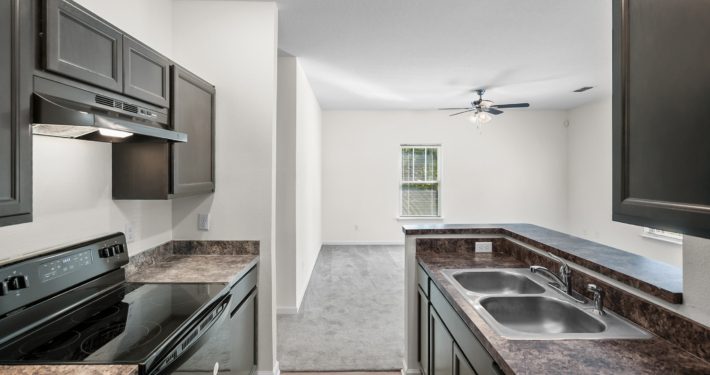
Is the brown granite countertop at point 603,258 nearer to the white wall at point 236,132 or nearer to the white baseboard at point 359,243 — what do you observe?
the white wall at point 236,132

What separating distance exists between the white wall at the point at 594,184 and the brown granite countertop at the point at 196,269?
19.9ft

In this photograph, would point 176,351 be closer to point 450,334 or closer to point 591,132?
point 450,334


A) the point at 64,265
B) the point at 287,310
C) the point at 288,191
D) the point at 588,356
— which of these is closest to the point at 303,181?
the point at 288,191

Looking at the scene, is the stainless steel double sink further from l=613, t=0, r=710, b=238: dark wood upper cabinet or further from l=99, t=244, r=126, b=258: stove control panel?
l=99, t=244, r=126, b=258: stove control panel

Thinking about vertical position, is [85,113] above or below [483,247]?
above

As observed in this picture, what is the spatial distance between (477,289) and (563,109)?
21.7 ft

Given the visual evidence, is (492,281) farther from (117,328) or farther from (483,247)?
(117,328)

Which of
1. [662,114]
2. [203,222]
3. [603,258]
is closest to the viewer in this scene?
[662,114]

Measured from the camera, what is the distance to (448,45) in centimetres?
352

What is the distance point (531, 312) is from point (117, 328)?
1.71m

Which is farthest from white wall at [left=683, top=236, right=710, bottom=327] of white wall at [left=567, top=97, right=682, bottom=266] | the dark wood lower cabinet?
white wall at [left=567, top=97, right=682, bottom=266]

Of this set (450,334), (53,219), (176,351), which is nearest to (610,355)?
(450,334)

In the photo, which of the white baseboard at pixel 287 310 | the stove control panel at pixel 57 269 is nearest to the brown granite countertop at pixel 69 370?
the stove control panel at pixel 57 269

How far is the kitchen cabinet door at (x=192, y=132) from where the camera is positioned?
6.12 feet
